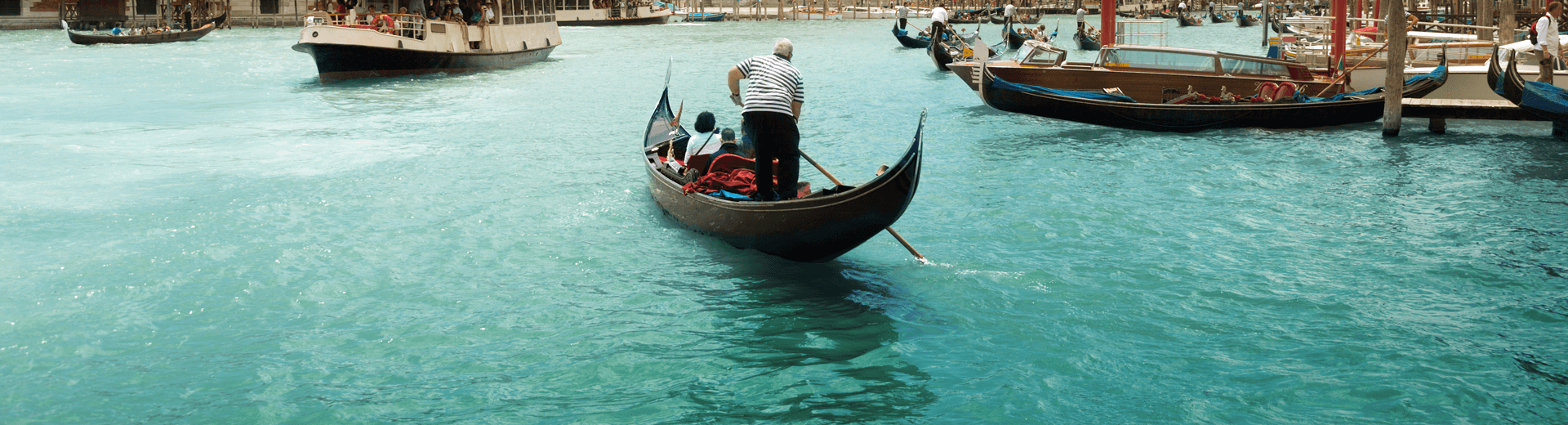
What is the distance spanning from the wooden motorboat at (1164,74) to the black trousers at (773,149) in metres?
9.54

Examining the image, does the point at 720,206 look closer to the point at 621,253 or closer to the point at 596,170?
the point at 621,253

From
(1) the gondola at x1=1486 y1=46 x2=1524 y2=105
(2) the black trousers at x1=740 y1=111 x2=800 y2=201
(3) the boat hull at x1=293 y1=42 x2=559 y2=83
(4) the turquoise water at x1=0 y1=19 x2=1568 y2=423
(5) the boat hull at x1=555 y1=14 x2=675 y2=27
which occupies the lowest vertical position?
(4) the turquoise water at x1=0 y1=19 x2=1568 y2=423

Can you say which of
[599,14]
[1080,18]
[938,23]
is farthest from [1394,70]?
[599,14]

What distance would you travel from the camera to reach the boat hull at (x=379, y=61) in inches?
853

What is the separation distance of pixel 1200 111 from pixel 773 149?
28.4 feet

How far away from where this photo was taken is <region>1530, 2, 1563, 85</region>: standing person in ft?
41.3

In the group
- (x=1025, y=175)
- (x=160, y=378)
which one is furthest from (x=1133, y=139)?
(x=160, y=378)

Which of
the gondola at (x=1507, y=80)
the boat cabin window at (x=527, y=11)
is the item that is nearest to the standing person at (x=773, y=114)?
the gondola at (x=1507, y=80)

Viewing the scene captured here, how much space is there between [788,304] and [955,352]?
1.12 m

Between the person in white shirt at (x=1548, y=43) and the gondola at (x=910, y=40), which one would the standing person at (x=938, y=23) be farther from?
the person in white shirt at (x=1548, y=43)

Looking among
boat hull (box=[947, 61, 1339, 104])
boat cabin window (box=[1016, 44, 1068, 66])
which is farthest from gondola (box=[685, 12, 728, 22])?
boat hull (box=[947, 61, 1339, 104])

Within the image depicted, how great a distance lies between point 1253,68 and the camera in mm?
14836

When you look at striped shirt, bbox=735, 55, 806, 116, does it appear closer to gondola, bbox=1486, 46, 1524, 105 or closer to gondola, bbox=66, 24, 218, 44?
gondola, bbox=1486, 46, 1524, 105

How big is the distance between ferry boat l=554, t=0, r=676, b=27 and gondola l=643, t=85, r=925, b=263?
5236 centimetres
